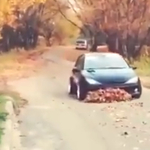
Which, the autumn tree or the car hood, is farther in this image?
the autumn tree

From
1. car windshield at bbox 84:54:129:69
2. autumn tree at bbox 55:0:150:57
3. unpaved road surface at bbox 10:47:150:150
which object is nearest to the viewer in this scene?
unpaved road surface at bbox 10:47:150:150

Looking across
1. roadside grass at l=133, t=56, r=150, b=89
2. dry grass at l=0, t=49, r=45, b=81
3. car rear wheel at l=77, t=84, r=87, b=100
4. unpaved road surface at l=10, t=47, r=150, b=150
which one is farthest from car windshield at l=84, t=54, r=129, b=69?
dry grass at l=0, t=49, r=45, b=81

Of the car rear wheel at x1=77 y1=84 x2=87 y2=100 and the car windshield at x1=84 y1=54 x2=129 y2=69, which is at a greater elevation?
the car windshield at x1=84 y1=54 x2=129 y2=69

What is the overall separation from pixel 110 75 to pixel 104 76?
20 cm

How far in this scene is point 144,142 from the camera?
10367 millimetres

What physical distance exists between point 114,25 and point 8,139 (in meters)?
31.4

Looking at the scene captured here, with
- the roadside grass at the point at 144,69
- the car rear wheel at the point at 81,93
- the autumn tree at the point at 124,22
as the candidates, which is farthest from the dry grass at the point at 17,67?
the car rear wheel at the point at 81,93

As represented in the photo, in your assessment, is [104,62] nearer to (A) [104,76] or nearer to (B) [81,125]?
(A) [104,76]

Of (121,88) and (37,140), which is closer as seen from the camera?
(37,140)

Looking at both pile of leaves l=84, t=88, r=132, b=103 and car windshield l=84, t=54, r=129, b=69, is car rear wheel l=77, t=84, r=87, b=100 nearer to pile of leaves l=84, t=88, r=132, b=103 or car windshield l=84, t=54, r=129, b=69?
pile of leaves l=84, t=88, r=132, b=103

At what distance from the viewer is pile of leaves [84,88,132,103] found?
17316 millimetres

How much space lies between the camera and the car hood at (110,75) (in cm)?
1766

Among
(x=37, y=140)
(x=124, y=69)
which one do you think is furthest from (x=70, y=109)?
(x=37, y=140)

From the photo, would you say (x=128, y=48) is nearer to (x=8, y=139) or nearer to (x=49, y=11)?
(x=49, y=11)
